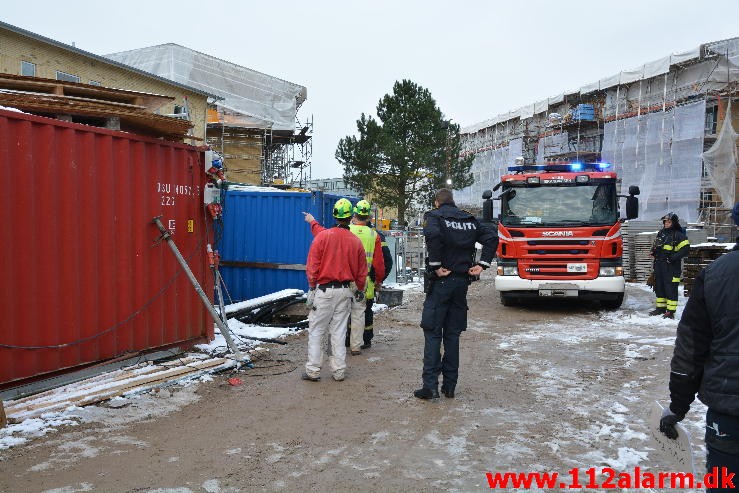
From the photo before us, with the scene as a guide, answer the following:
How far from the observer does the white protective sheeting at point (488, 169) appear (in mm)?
39938

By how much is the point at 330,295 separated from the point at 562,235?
6.53m

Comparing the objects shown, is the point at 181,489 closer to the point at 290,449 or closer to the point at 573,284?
the point at 290,449

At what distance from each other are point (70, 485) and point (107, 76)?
21008 mm

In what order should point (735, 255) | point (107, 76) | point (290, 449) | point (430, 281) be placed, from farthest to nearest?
1. point (107, 76)
2. point (430, 281)
3. point (290, 449)
4. point (735, 255)

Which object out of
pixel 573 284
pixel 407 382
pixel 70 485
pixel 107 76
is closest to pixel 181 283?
pixel 407 382

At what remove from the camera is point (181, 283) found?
7293 millimetres

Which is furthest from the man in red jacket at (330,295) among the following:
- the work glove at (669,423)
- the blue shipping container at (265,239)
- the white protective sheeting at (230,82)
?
the white protective sheeting at (230,82)

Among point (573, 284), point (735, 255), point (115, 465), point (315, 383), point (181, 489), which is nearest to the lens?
point (735, 255)

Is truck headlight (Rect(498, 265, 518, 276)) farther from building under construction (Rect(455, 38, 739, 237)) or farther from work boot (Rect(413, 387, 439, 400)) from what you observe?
building under construction (Rect(455, 38, 739, 237))

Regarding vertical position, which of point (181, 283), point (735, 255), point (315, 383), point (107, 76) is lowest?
point (315, 383)

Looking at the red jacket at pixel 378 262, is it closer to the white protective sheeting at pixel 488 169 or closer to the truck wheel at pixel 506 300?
the truck wheel at pixel 506 300

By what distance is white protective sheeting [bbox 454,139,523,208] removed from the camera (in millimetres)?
39938

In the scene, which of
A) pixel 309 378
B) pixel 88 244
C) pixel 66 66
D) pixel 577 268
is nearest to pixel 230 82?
pixel 66 66

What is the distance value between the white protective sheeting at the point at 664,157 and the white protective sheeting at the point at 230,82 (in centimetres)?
Answer: 2041
